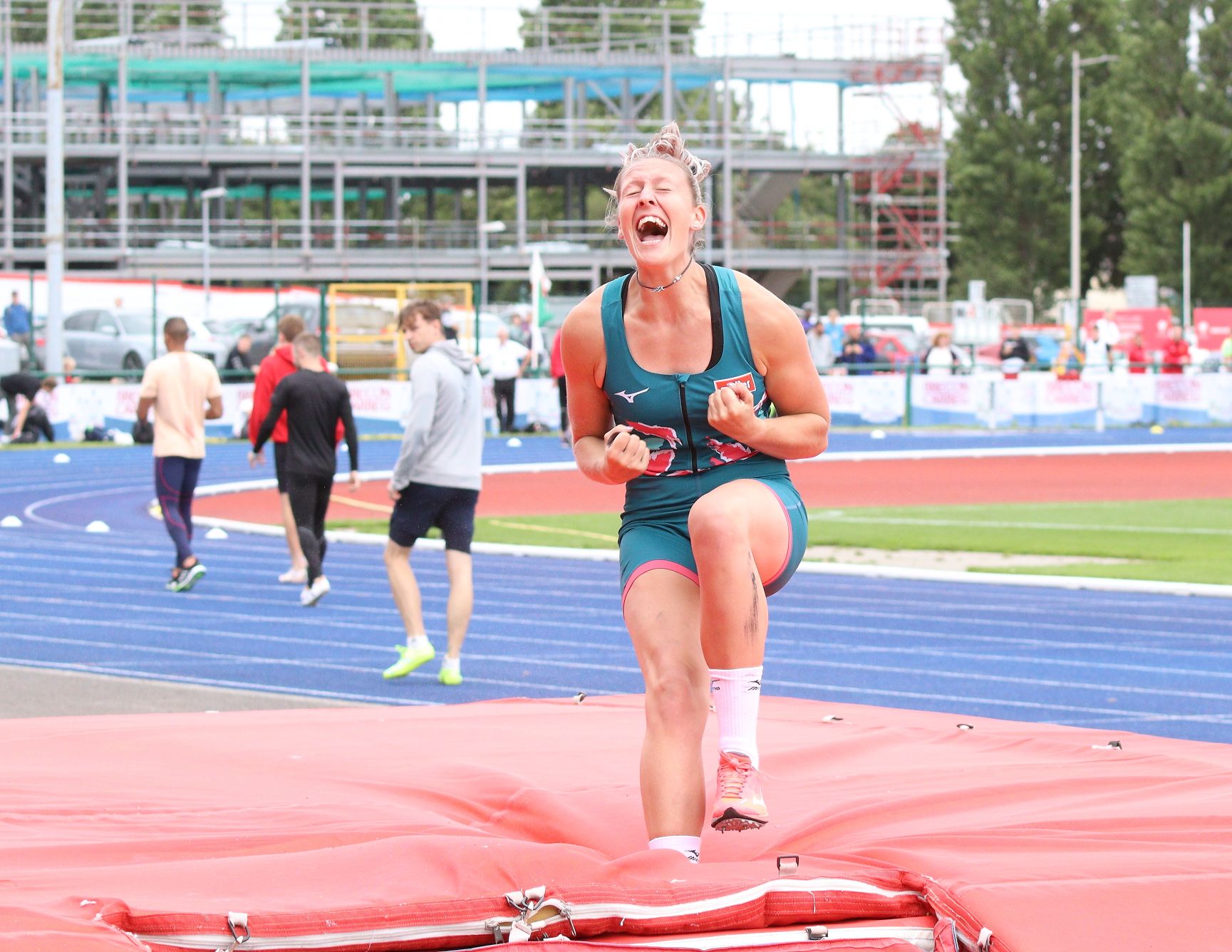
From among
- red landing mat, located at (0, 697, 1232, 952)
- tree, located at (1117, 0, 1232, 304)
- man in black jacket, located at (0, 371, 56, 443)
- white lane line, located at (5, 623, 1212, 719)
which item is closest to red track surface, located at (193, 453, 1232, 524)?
man in black jacket, located at (0, 371, 56, 443)

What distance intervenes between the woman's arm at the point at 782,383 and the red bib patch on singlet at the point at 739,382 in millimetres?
38

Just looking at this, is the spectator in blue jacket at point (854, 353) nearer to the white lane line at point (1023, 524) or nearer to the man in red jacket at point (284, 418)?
the white lane line at point (1023, 524)

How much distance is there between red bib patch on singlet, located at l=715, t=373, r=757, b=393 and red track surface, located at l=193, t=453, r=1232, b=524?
1325 centimetres

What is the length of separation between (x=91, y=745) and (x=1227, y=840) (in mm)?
3584

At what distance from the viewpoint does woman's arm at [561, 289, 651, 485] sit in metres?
4.09

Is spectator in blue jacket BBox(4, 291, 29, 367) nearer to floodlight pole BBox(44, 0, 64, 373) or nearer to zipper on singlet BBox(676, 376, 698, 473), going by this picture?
floodlight pole BBox(44, 0, 64, 373)

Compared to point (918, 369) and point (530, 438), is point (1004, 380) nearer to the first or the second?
point (918, 369)

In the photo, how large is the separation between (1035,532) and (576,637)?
6487mm

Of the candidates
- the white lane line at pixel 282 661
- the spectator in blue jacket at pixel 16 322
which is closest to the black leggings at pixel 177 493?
the white lane line at pixel 282 661

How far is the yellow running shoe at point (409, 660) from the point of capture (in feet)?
28.0

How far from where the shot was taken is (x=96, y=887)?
3629 mm

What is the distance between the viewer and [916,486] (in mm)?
19922

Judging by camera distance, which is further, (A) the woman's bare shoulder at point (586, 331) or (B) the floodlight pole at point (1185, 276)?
(B) the floodlight pole at point (1185, 276)

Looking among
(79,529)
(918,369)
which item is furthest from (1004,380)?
(79,529)
